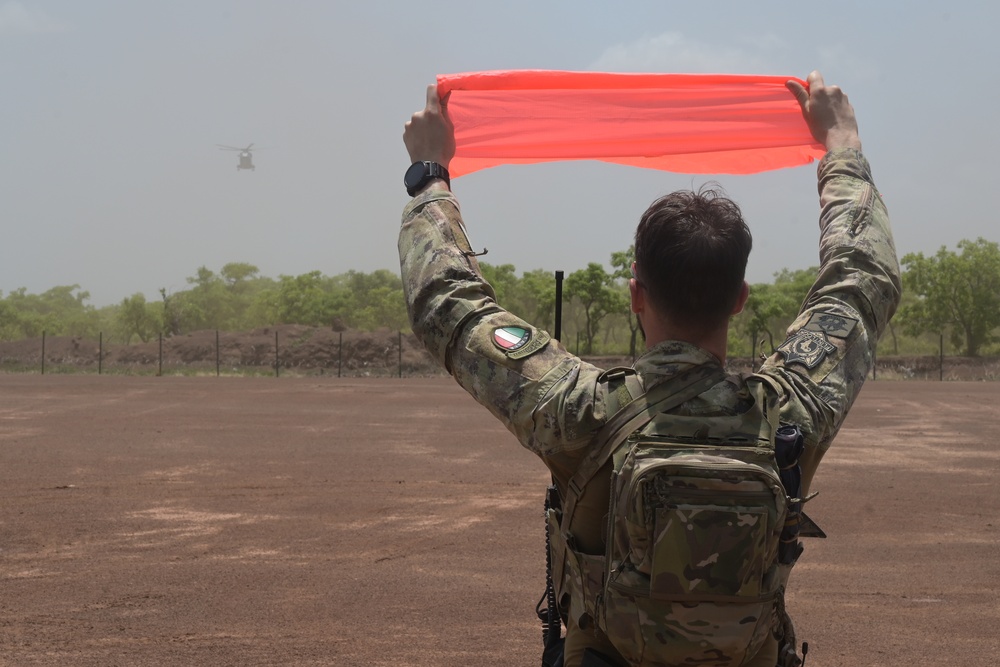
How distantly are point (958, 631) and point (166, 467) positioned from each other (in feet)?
31.3

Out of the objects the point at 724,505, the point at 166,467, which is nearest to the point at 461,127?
the point at 724,505

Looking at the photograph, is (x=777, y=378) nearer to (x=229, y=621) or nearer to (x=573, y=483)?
(x=573, y=483)

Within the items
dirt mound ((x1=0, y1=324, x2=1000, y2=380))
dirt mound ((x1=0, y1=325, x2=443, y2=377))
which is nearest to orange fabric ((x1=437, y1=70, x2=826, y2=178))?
dirt mound ((x1=0, y1=324, x2=1000, y2=380))

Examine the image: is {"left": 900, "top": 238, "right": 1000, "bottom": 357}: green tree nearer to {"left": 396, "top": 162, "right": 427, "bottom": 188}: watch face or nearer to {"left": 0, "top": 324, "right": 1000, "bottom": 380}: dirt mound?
{"left": 0, "top": 324, "right": 1000, "bottom": 380}: dirt mound

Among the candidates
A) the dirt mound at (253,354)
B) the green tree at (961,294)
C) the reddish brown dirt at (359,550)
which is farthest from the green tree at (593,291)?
the reddish brown dirt at (359,550)

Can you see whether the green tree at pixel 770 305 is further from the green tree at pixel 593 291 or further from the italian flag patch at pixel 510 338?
the italian flag patch at pixel 510 338

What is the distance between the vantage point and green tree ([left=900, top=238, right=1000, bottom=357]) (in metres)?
59.2

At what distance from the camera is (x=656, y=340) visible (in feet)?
6.84

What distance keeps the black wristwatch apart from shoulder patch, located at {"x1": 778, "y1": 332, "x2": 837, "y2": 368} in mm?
860


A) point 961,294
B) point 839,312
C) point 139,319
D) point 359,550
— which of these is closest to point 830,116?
point 839,312

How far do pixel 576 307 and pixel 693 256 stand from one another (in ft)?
377

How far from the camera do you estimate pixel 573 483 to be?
80.7 inches

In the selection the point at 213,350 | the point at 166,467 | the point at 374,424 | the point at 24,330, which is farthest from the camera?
the point at 24,330

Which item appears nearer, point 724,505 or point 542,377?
point 724,505
